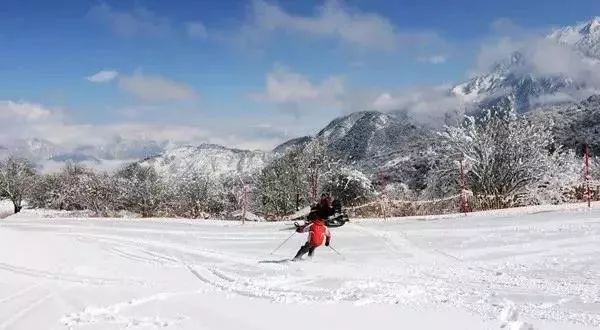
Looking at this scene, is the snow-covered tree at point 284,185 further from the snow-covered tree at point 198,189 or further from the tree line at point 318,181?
the snow-covered tree at point 198,189

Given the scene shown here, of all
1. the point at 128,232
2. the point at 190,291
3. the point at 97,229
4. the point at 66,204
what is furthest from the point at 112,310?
the point at 66,204

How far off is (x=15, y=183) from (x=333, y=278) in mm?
64216

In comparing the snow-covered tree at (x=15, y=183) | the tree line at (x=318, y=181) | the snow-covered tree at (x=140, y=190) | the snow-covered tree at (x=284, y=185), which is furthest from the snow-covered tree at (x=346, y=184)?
the snow-covered tree at (x=15, y=183)

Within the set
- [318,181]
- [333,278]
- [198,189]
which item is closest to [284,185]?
[318,181]

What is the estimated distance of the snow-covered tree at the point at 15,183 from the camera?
67250mm

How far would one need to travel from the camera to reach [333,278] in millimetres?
11617

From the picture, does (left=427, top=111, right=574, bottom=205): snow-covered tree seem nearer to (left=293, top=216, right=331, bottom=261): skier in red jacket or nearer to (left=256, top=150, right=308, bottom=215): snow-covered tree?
(left=293, top=216, right=331, bottom=261): skier in red jacket

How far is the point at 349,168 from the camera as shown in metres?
50.0

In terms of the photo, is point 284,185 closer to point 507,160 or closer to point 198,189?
point 198,189

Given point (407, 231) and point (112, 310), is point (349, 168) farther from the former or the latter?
point (112, 310)

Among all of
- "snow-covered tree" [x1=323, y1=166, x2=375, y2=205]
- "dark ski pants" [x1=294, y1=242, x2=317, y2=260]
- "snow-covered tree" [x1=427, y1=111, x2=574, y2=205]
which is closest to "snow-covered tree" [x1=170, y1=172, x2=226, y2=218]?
"snow-covered tree" [x1=323, y1=166, x2=375, y2=205]

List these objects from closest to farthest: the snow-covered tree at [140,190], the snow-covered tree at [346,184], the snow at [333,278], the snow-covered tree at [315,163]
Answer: the snow at [333,278], the snow-covered tree at [346,184], the snow-covered tree at [315,163], the snow-covered tree at [140,190]

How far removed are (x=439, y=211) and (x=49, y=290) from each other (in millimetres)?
15199

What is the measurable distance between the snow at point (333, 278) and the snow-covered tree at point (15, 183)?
51.2 metres
